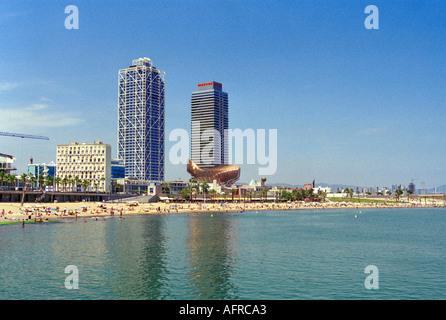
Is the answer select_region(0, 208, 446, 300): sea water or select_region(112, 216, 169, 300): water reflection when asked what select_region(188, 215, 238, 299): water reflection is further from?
select_region(112, 216, 169, 300): water reflection

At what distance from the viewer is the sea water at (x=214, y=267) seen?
31844mm

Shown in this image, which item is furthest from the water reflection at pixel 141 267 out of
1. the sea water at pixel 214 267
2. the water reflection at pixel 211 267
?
the water reflection at pixel 211 267

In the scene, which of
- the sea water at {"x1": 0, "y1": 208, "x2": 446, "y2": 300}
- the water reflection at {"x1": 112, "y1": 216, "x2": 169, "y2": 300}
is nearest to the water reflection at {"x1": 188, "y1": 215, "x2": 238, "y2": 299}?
the sea water at {"x1": 0, "y1": 208, "x2": 446, "y2": 300}

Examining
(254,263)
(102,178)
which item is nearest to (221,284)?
(254,263)

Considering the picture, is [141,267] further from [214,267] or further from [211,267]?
[214,267]

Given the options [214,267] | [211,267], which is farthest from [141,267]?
[214,267]

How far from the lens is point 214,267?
136ft

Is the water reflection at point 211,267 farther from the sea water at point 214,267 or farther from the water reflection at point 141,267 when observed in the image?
the water reflection at point 141,267

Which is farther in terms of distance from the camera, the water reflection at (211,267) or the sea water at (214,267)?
the water reflection at (211,267)

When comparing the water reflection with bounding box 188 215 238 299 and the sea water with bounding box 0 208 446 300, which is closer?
the sea water with bounding box 0 208 446 300

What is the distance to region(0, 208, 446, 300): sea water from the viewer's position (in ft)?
104
